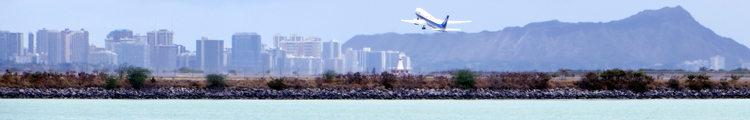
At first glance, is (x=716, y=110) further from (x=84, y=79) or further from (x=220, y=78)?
(x=84, y=79)

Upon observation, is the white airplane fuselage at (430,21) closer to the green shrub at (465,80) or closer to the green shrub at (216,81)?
the green shrub at (465,80)

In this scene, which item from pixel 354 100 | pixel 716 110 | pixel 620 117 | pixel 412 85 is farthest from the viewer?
pixel 412 85

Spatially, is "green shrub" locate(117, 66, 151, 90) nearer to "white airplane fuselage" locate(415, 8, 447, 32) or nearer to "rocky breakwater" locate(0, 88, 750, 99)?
"rocky breakwater" locate(0, 88, 750, 99)

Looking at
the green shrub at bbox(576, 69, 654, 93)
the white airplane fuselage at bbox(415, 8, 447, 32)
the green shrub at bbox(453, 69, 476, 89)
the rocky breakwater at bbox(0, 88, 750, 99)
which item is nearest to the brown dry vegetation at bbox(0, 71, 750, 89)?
the green shrub at bbox(453, 69, 476, 89)

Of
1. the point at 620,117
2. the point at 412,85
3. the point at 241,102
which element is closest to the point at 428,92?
the point at 412,85

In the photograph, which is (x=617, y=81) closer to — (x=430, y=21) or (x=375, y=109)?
(x=375, y=109)

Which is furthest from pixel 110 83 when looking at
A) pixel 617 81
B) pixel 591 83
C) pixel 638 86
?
pixel 638 86
